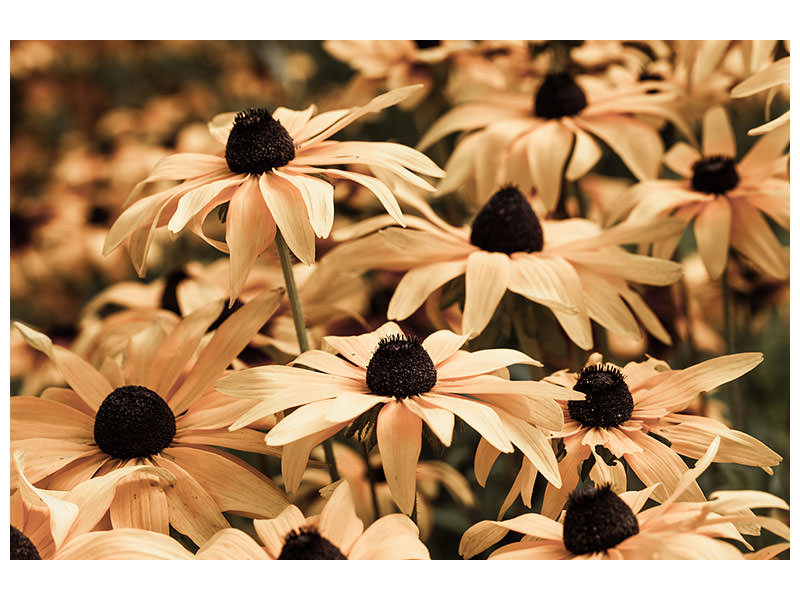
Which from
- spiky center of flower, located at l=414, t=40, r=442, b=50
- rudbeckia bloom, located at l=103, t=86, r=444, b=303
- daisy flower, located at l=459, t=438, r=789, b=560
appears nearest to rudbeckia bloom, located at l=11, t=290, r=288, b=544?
rudbeckia bloom, located at l=103, t=86, r=444, b=303

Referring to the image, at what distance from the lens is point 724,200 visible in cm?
113

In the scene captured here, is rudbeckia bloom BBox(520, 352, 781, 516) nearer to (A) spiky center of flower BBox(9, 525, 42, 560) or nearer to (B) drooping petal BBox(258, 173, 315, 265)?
(B) drooping petal BBox(258, 173, 315, 265)

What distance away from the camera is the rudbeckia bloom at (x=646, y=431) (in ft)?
2.58

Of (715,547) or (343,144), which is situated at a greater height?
(343,144)

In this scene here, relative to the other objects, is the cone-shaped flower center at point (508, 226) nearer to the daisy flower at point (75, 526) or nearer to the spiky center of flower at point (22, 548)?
the daisy flower at point (75, 526)

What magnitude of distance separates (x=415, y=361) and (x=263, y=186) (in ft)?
0.70

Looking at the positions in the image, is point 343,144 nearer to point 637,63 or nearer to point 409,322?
point 409,322

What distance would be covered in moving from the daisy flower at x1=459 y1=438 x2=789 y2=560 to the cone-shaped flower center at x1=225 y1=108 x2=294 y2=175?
39 cm

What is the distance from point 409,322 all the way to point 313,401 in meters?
0.45

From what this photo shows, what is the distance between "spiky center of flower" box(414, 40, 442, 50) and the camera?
57.2 inches

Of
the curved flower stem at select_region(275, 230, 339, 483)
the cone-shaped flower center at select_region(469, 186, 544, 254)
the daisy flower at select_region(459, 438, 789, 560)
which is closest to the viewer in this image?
the daisy flower at select_region(459, 438, 789, 560)

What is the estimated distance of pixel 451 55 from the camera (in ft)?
4.78

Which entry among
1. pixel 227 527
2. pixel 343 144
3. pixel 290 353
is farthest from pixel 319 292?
pixel 227 527
